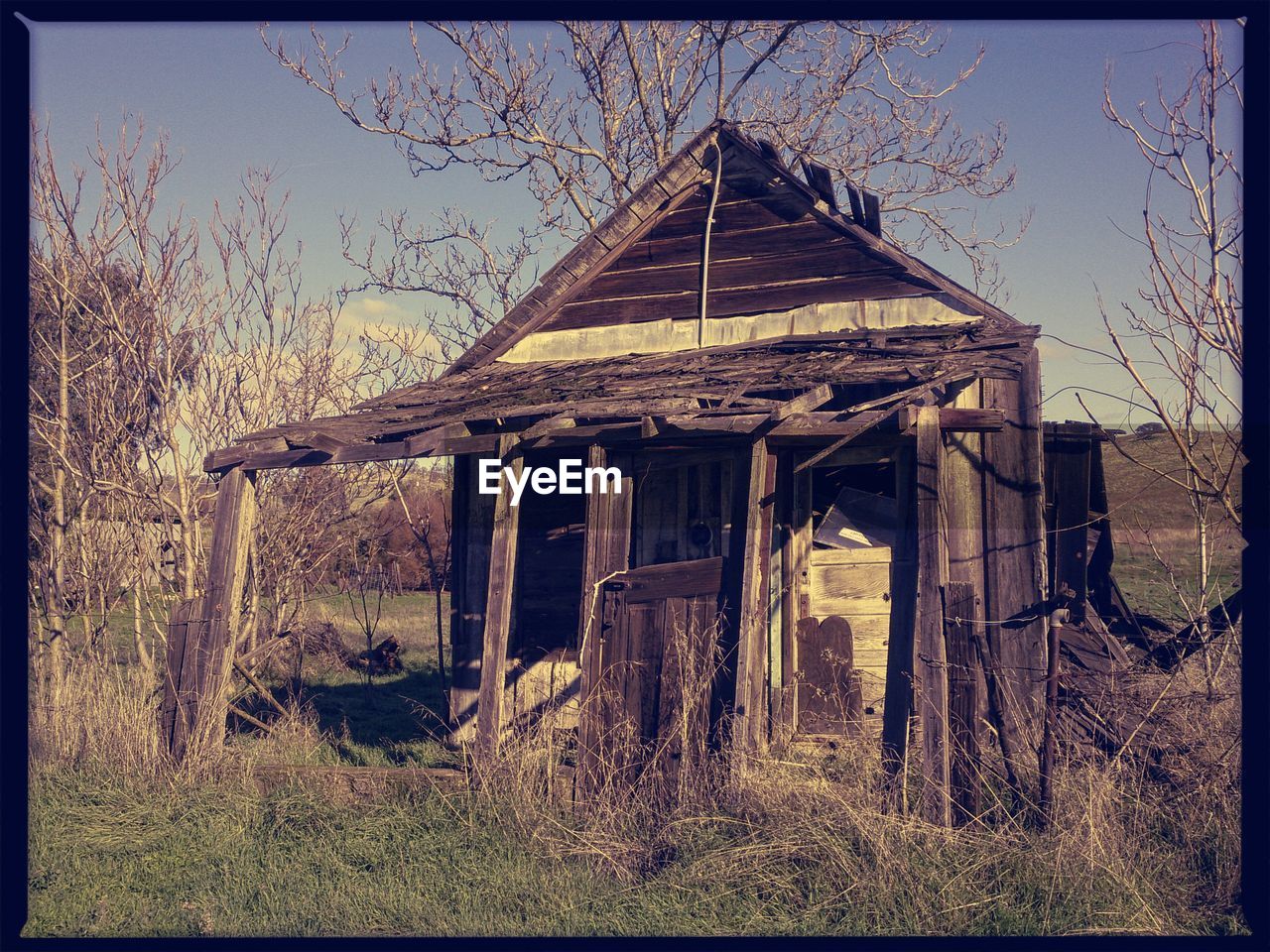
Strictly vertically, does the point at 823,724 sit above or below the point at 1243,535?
below

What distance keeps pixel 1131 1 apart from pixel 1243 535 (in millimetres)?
2465

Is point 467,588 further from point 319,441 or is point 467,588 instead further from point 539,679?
point 319,441

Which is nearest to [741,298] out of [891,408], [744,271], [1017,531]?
[744,271]

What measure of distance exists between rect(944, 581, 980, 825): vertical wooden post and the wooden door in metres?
1.49

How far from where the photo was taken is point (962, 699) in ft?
19.5

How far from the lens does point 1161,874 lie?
17.0 feet

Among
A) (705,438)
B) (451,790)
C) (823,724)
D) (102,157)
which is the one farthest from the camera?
(102,157)

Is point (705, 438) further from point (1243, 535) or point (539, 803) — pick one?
point (1243, 535)

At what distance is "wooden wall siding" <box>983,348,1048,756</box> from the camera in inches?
279

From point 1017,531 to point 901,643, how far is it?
1211 millimetres

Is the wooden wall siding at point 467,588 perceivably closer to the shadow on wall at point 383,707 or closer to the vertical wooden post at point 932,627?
the shadow on wall at point 383,707

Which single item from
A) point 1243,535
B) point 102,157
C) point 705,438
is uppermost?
point 102,157

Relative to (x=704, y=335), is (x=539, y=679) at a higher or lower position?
lower

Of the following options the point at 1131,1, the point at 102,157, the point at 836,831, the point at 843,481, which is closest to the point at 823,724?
the point at 843,481
